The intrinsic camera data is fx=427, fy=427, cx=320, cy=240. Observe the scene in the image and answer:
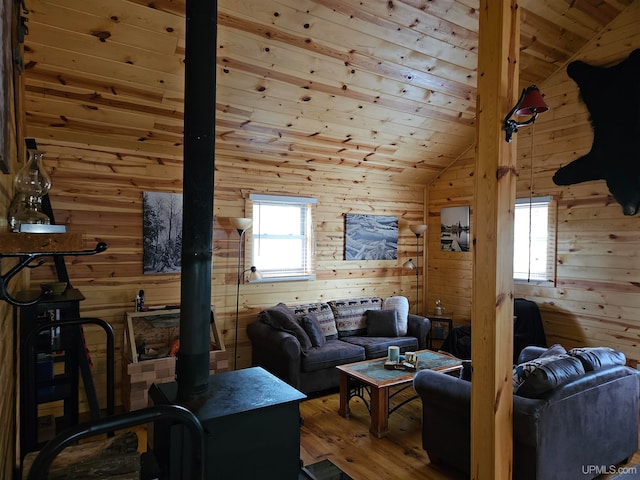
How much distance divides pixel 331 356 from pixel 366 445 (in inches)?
45.0

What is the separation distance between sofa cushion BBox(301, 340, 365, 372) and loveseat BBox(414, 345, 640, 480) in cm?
150

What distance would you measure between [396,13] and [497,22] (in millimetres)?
1573

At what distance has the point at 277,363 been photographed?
427cm

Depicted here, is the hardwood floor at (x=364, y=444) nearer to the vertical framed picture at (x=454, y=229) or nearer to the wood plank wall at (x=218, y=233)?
the wood plank wall at (x=218, y=233)

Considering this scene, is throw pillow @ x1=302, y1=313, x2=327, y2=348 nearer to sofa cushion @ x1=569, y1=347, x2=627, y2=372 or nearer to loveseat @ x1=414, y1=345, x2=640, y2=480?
loveseat @ x1=414, y1=345, x2=640, y2=480

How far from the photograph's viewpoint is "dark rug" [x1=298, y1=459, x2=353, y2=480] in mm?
2773

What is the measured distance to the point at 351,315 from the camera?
17.3 feet

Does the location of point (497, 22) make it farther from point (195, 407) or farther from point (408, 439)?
point (408, 439)

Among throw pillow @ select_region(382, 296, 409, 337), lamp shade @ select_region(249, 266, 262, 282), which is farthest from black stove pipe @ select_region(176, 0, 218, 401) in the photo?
throw pillow @ select_region(382, 296, 409, 337)

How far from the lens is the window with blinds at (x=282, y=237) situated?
16.4ft

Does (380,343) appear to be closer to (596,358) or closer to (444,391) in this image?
(444,391)

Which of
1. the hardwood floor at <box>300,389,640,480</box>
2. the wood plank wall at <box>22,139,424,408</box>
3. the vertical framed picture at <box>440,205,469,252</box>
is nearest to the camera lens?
the hardwood floor at <box>300,389,640,480</box>

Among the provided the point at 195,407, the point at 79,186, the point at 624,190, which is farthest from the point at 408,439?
the point at 79,186

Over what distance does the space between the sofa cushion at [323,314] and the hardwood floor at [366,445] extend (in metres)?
0.95
